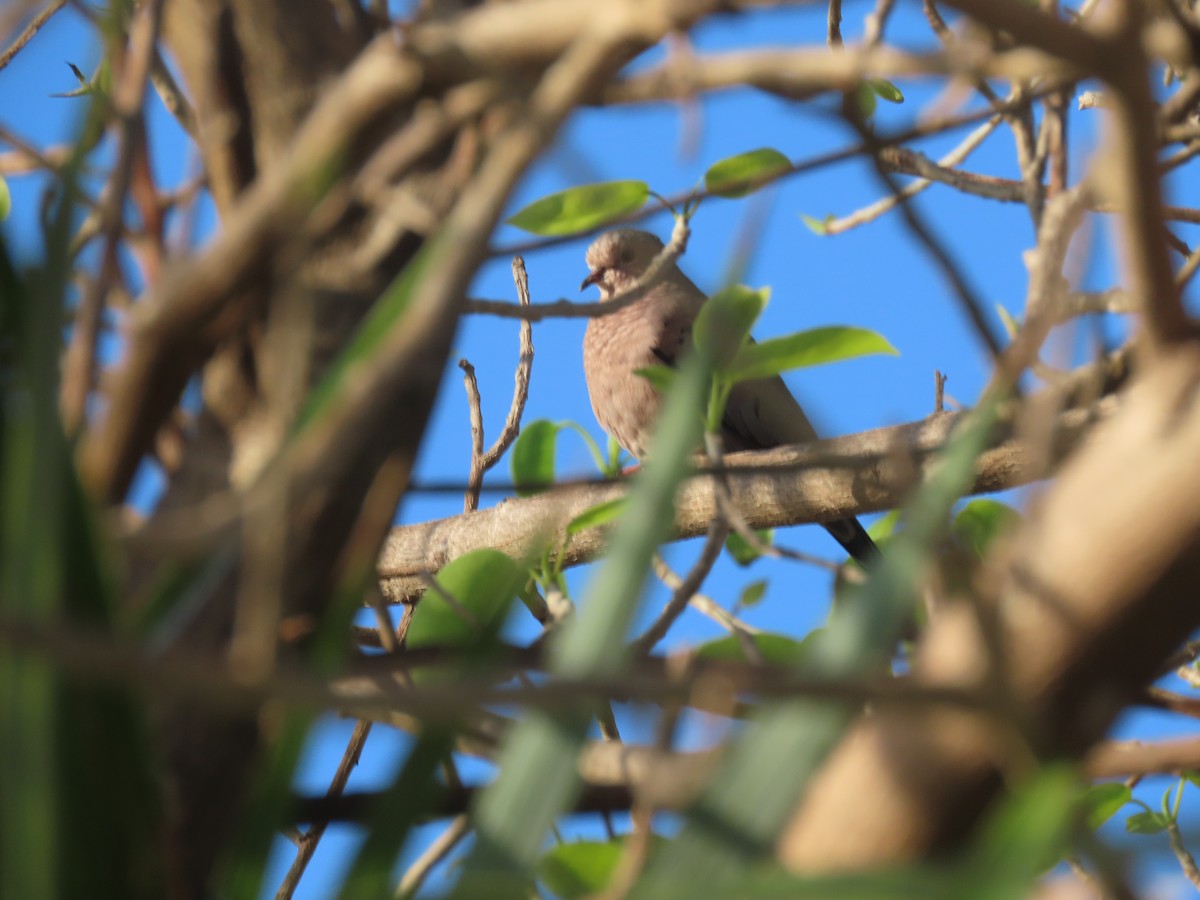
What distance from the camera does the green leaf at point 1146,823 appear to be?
1.65 metres

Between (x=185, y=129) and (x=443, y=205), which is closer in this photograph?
(x=443, y=205)

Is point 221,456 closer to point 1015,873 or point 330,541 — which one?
point 330,541

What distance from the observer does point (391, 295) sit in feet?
2.00

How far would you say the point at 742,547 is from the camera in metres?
1.97

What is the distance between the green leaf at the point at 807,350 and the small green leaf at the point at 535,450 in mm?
628

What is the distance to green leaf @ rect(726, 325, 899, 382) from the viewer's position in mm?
1372

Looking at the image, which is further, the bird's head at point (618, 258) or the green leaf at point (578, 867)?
the bird's head at point (618, 258)

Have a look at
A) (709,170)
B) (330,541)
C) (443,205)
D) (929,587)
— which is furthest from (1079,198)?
(709,170)

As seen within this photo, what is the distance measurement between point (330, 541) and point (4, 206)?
1.07 m

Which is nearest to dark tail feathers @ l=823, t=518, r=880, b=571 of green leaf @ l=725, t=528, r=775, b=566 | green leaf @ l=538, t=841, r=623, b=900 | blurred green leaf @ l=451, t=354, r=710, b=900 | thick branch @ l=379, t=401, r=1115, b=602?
thick branch @ l=379, t=401, r=1115, b=602

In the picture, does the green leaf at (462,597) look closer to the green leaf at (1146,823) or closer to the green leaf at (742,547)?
the green leaf at (742,547)

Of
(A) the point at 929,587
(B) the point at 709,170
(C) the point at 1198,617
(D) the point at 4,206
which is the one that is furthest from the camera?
(D) the point at 4,206

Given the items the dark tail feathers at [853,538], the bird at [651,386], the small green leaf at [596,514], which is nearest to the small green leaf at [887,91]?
the small green leaf at [596,514]

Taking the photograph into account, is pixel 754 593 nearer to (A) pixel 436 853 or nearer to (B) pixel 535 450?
(B) pixel 535 450
